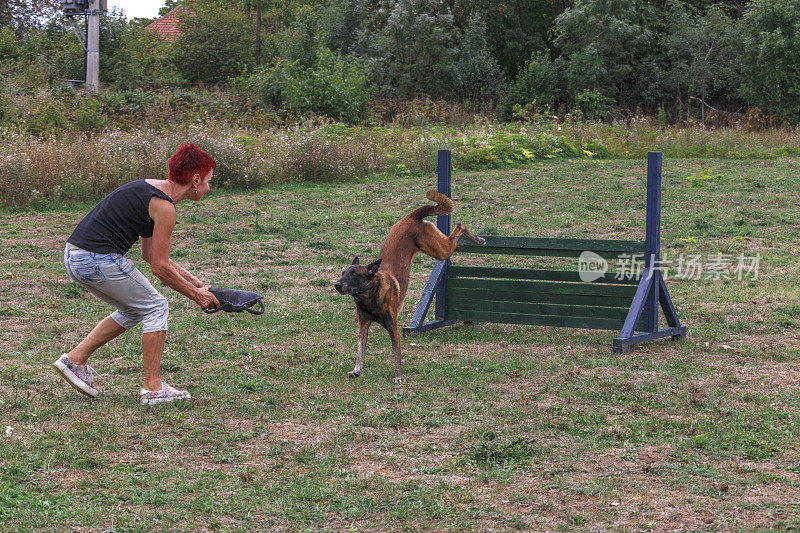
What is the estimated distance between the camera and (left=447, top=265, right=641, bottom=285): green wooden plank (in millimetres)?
8070

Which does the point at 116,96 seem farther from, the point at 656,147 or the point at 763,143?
the point at 763,143

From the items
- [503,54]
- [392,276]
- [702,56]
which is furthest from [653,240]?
[503,54]

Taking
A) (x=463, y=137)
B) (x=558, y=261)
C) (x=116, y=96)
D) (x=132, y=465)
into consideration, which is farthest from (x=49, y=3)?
(x=132, y=465)

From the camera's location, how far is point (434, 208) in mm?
7410

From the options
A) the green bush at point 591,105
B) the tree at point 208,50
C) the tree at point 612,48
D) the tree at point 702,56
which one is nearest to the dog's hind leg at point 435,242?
the green bush at point 591,105

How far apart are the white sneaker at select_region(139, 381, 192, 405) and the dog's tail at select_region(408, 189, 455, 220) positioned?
260cm

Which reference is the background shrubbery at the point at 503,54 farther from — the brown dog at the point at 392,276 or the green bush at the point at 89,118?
the brown dog at the point at 392,276

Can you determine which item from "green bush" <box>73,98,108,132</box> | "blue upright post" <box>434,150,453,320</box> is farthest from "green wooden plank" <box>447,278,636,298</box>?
"green bush" <box>73,98,108,132</box>

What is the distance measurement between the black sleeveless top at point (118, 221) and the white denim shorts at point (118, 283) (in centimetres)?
7

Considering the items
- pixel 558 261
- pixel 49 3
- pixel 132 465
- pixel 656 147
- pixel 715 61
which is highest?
pixel 49 3

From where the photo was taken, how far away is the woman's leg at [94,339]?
5.97 m

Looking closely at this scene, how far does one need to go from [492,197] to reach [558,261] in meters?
4.73

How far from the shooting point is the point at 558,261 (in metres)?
11.6

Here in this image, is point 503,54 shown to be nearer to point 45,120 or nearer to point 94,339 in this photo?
point 45,120
